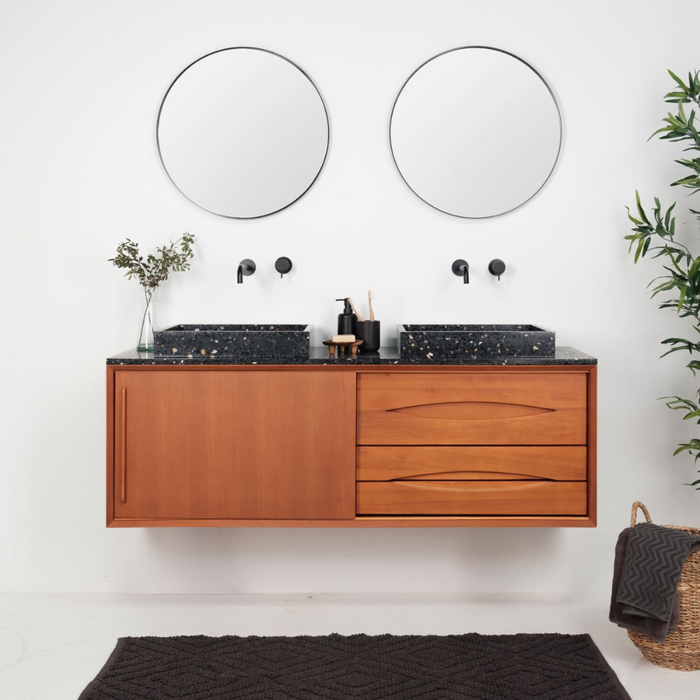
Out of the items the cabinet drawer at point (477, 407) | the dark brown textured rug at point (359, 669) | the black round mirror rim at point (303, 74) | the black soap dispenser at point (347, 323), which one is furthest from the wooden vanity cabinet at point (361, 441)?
the black round mirror rim at point (303, 74)

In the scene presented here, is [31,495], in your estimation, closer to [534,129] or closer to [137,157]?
[137,157]

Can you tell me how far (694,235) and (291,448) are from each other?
1.78m

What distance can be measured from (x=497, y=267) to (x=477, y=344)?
1.49 feet

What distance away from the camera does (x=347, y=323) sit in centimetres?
248

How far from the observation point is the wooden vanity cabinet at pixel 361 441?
7.29 ft

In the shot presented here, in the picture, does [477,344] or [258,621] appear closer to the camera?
[477,344]

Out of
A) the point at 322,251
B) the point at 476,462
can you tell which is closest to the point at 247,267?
the point at 322,251

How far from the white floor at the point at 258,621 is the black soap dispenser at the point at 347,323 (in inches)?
42.1

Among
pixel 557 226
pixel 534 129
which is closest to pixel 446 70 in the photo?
pixel 534 129

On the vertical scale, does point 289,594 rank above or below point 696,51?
below

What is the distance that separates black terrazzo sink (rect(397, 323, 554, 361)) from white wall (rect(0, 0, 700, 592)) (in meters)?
0.38

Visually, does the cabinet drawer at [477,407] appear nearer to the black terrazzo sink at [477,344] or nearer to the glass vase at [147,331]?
the black terrazzo sink at [477,344]

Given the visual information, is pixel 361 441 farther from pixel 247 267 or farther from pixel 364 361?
pixel 247 267

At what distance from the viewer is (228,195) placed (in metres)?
2.60
